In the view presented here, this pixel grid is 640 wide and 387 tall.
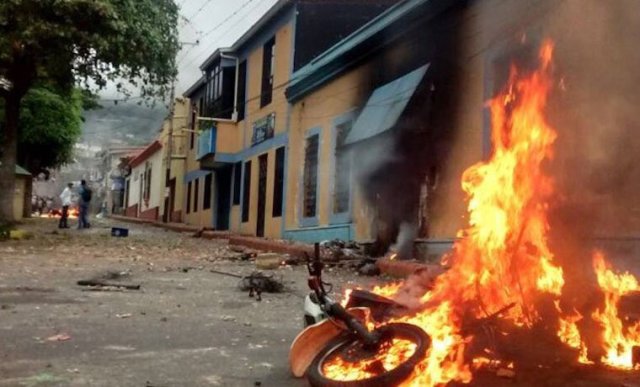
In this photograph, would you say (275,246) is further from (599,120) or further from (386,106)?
(599,120)

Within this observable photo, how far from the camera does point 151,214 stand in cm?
4641

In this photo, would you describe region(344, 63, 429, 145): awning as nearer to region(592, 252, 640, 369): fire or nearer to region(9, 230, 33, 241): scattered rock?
region(592, 252, 640, 369): fire

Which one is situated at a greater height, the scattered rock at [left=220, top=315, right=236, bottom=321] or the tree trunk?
the tree trunk

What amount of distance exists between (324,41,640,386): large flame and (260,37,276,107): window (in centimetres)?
1725

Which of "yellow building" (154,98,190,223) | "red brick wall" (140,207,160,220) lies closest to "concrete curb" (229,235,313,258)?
"yellow building" (154,98,190,223)

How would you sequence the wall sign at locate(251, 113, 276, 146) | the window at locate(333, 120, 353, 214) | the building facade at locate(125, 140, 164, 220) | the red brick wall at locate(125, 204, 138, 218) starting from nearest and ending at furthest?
the window at locate(333, 120, 353, 214) < the wall sign at locate(251, 113, 276, 146) < the building facade at locate(125, 140, 164, 220) < the red brick wall at locate(125, 204, 138, 218)

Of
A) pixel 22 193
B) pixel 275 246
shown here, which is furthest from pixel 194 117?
pixel 275 246

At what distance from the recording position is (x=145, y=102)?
880 inches

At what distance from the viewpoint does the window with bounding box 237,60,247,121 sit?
26045 millimetres

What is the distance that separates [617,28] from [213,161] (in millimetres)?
20920

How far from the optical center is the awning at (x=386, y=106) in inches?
475

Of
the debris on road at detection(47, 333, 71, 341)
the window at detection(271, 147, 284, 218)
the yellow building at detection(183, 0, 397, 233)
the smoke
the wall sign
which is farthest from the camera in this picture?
the wall sign

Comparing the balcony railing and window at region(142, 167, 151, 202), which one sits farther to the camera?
window at region(142, 167, 151, 202)

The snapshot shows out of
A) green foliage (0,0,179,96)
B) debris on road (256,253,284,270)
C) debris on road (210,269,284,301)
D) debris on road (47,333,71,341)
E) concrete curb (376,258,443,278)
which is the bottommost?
debris on road (47,333,71,341)
